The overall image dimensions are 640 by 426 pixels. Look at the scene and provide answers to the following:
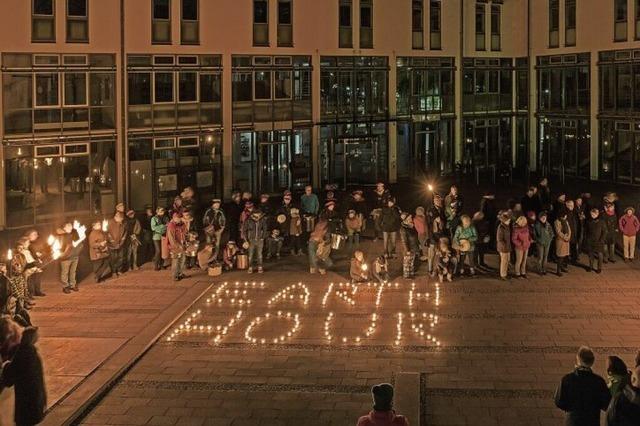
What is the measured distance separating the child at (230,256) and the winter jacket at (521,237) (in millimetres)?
6225

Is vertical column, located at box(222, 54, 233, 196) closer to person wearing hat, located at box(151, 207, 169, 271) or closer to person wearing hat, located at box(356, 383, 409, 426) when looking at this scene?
person wearing hat, located at box(151, 207, 169, 271)

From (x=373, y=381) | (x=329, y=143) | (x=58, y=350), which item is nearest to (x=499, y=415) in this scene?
(x=373, y=381)

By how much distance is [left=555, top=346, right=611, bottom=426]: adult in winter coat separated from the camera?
814cm

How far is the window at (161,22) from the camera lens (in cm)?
3020

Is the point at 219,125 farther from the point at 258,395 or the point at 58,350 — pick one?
the point at 258,395

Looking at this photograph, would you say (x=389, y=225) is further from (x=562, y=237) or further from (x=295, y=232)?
(x=562, y=237)

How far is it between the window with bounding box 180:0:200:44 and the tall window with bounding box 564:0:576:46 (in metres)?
16.6

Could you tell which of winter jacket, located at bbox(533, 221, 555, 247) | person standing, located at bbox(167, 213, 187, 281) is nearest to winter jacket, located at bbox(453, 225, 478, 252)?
winter jacket, located at bbox(533, 221, 555, 247)

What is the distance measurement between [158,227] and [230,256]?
175cm

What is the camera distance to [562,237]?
18844 mm

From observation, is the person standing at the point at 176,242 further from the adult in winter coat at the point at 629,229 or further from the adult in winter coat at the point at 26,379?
the adult in winter coat at the point at 26,379

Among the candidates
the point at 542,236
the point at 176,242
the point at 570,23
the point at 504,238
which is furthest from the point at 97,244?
the point at 570,23

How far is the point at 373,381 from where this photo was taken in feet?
40.6

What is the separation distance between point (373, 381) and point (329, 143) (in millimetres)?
23661
